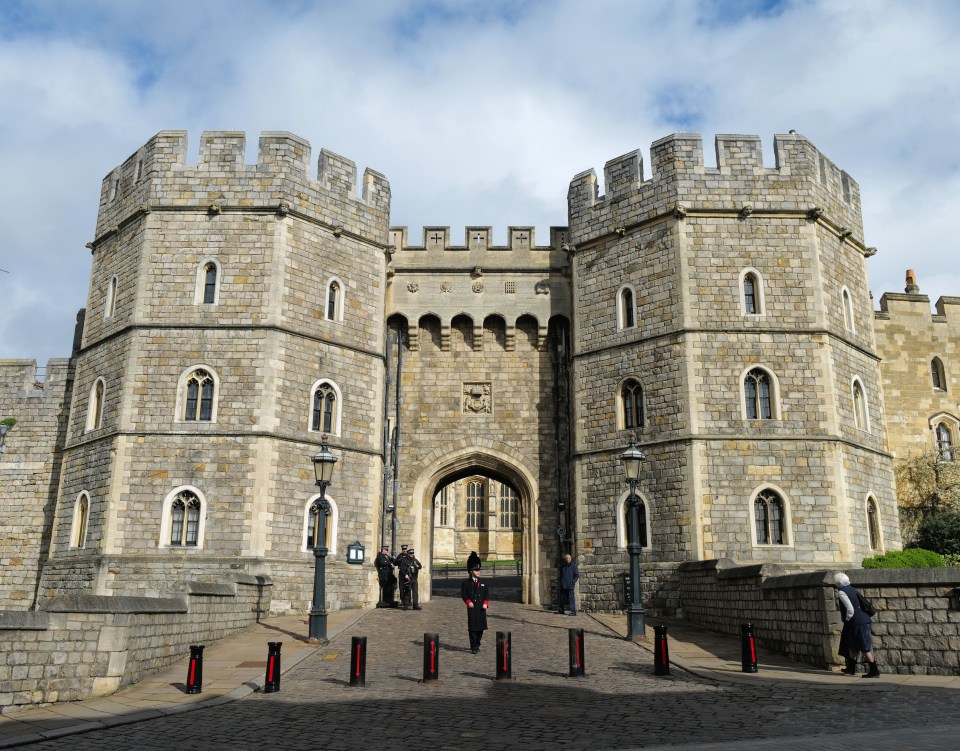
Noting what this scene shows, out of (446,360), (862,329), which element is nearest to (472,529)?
(446,360)

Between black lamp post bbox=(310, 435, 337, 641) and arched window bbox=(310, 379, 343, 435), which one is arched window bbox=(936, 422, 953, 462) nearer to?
arched window bbox=(310, 379, 343, 435)

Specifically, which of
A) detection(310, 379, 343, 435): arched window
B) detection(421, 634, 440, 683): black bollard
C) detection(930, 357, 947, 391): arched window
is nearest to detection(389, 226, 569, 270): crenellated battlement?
detection(310, 379, 343, 435): arched window

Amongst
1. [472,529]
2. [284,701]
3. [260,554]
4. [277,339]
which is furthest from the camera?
[472,529]

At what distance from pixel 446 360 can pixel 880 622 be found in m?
13.9

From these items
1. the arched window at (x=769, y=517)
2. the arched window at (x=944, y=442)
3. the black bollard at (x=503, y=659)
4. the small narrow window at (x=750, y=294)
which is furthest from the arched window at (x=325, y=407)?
the arched window at (x=944, y=442)

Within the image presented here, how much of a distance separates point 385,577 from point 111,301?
9468 mm

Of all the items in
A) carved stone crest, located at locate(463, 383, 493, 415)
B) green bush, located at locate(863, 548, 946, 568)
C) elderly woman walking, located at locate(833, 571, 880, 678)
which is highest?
carved stone crest, located at locate(463, 383, 493, 415)

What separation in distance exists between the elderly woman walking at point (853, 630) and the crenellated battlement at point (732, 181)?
11.1 m

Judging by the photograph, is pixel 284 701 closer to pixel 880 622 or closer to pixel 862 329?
pixel 880 622

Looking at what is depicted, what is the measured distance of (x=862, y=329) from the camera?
829 inches

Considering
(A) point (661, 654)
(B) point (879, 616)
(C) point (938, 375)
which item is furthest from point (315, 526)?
(C) point (938, 375)

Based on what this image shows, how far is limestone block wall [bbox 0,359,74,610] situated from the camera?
2181cm

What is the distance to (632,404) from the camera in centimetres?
2041

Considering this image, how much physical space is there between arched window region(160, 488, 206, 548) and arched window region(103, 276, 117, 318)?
17.0ft
